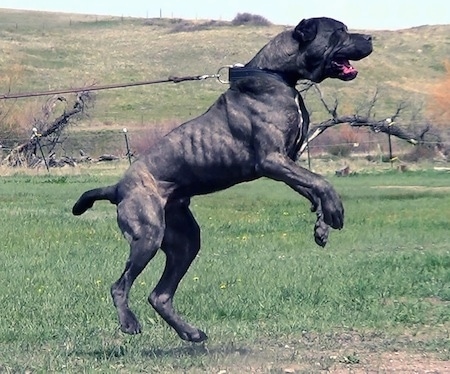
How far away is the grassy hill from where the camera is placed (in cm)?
7719

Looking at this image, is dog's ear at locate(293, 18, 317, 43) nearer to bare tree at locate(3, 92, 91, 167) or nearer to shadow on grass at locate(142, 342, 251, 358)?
shadow on grass at locate(142, 342, 251, 358)

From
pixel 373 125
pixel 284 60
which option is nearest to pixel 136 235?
pixel 284 60

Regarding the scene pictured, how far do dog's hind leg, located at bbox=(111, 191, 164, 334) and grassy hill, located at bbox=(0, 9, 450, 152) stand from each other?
2310 inches

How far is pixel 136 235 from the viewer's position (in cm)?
852

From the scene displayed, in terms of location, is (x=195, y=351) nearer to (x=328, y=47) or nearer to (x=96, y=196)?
(x=96, y=196)

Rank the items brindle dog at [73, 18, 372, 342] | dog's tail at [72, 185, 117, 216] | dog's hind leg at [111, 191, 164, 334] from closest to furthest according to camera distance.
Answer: brindle dog at [73, 18, 372, 342], dog's hind leg at [111, 191, 164, 334], dog's tail at [72, 185, 117, 216]

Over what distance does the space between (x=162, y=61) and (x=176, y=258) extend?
3370 inches

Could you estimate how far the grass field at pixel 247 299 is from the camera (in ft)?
29.5

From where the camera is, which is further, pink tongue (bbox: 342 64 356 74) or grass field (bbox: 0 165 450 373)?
grass field (bbox: 0 165 450 373)

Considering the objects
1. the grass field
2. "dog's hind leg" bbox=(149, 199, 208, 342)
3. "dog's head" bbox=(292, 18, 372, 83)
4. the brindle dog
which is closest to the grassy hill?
the grass field

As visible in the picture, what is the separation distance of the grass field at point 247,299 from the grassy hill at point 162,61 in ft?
159

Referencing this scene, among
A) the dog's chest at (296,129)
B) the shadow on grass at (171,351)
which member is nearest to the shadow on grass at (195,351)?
the shadow on grass at (171,351)

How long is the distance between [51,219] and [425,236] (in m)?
7.17

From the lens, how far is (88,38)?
10669cm
